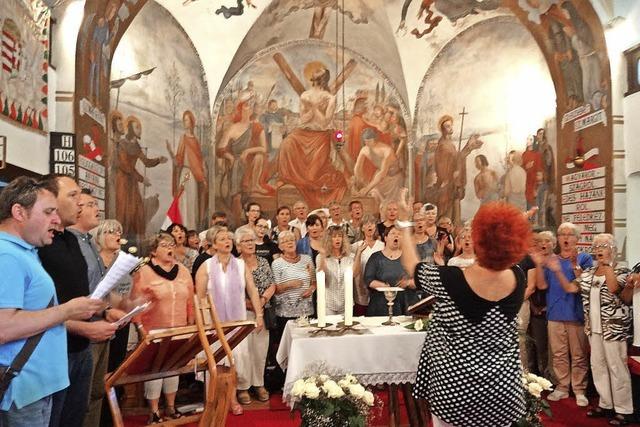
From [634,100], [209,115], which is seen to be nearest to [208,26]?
[209,115]

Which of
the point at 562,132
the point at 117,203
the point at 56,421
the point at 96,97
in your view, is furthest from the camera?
the point at 562,132

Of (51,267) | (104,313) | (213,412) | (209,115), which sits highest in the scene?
(209,115)

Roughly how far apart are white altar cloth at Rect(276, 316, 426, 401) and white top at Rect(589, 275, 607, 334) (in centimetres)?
246

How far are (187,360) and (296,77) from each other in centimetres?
1193

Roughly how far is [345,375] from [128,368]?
1601 mm

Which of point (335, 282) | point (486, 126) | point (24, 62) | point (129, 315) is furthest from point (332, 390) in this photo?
point (486, 126)

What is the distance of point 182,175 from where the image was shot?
1347 cm

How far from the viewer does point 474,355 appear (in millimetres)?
3195

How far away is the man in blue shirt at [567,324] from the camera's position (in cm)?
700

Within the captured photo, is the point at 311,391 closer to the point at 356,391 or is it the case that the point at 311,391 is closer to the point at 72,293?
the point at 356,391

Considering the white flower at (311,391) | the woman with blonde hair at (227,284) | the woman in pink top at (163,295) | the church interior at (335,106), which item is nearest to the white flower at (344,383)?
the white flower at (311,391)

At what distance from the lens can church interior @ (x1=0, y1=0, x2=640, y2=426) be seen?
908 cm

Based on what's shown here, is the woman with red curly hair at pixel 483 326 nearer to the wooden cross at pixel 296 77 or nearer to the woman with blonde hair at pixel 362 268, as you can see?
the woman with blonde hair at pixel 362 268

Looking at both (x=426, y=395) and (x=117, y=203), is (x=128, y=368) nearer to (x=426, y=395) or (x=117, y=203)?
(x=426, y=395)
